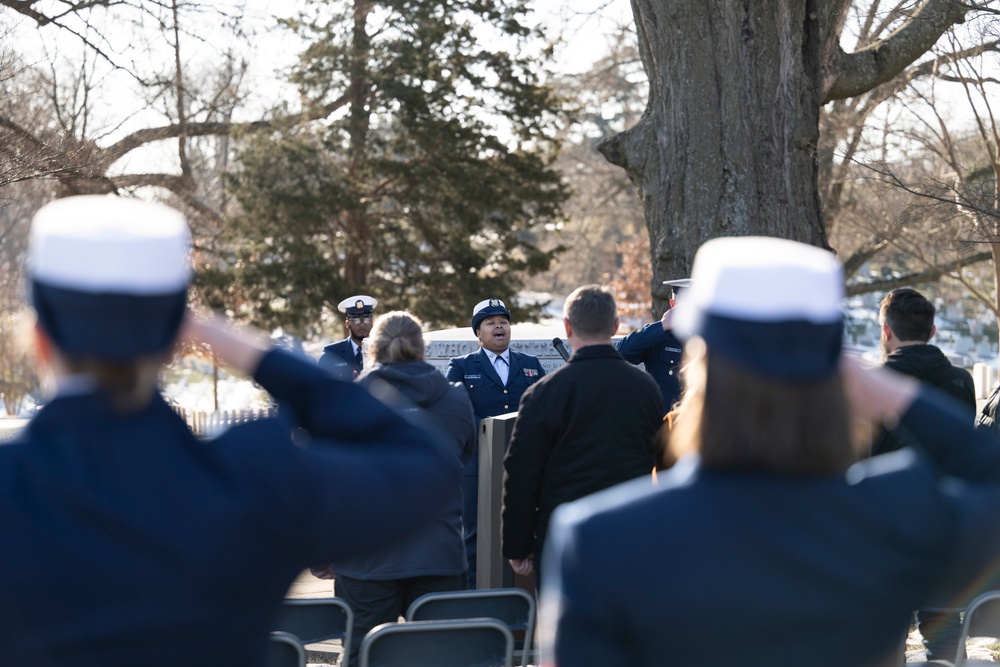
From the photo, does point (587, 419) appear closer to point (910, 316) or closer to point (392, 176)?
point (910, 316)

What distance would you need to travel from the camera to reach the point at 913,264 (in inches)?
964

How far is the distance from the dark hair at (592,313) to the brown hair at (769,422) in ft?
9.39

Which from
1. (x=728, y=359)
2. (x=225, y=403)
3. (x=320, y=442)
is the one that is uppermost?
(x=728, y=359)

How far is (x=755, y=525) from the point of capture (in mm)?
1511

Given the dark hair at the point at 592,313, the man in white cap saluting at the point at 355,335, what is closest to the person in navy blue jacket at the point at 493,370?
the man in white cap saluting at the point at 355,335

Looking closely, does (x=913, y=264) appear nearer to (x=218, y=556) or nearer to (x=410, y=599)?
(x=410, y=599)

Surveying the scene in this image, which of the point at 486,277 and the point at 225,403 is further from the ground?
the point at 486,277

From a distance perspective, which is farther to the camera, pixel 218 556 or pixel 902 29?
pixel 902 29

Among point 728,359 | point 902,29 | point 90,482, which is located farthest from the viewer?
point 902,29

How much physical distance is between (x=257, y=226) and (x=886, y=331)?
18286 mm

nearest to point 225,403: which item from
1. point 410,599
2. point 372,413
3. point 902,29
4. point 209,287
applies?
point 209,287

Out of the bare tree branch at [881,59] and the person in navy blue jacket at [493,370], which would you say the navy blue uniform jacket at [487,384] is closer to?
the person in navy blue jacket at [493,370]

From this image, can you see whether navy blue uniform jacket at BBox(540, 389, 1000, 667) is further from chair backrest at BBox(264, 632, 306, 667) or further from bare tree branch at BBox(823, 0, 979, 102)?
bare tree branch at BBox(823, 0, 979, 102)

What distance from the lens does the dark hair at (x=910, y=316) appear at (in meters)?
4.88
